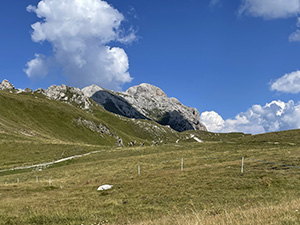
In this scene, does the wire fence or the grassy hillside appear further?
the grassy hillside

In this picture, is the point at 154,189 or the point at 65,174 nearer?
the point at 154,189

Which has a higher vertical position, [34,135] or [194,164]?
[34,135]

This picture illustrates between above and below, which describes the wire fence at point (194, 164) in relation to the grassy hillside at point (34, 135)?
below

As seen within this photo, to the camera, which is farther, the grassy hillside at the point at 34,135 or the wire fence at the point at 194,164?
the grassy hillside at the point at 34,135

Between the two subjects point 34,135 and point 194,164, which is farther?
point 34,135

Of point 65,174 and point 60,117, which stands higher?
point 60,117

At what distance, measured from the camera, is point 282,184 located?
2245 centimetres

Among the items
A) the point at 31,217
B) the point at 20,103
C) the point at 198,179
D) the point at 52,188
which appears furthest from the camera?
the point at 20,103

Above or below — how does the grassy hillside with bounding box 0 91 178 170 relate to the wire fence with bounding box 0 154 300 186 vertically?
above

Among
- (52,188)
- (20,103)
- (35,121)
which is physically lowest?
(52,188)

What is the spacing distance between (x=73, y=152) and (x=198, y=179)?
223 ft

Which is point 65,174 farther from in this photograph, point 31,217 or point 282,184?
point 282,184

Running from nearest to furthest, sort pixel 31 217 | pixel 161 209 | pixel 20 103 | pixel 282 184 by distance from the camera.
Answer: pixel 31 217
pixel 161 209
pixel 282 184
pixel 20 103

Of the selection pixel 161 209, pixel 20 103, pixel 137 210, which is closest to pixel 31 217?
pixel 137 210
